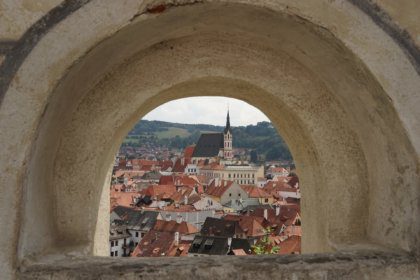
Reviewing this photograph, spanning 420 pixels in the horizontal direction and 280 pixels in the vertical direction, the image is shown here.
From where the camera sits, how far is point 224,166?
10325 cm

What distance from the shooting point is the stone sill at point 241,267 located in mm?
2473

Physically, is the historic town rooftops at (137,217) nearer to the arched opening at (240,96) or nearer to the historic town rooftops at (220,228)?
the historic town rooftops at (220,228)

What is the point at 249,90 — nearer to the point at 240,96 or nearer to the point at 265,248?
the point at 240,96

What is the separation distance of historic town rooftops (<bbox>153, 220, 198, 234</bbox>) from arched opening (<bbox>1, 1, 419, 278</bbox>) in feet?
143

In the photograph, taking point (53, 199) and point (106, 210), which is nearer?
point (53, 199)

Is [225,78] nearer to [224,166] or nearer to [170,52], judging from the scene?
[170,52]

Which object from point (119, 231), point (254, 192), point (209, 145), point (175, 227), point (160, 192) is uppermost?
point (209, 145)

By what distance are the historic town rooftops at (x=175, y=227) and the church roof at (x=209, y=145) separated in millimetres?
65962

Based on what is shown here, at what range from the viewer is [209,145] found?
11738cm

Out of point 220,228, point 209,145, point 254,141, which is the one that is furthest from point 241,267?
point 254,141

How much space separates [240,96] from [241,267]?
5.17 ft

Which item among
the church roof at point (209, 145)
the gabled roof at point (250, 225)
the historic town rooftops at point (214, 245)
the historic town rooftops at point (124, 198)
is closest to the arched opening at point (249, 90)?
the historic town rooftops at point (214, 245)

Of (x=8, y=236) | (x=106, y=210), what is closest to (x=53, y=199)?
(x=8, y=236)

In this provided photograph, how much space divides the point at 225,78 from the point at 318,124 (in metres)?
0.67
